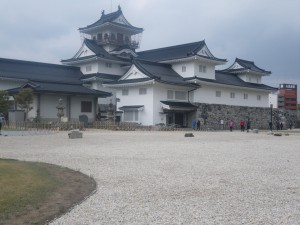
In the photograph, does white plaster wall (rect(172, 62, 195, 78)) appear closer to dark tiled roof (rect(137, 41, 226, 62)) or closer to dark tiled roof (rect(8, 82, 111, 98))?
dark tiled roof (rect(137, 41, 226, 62))

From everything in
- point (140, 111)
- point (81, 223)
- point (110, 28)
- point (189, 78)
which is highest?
point (110, 28)

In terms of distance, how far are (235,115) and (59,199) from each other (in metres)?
47.3

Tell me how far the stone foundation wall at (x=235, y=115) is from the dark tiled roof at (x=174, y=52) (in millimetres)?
6841

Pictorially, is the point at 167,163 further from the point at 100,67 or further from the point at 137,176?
the point at 100,67

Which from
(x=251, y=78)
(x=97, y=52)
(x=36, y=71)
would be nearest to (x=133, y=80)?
(x=97, y=52)

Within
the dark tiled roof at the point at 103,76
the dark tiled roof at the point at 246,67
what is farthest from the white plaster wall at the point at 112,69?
the dark tiled roof at the point at 246,67

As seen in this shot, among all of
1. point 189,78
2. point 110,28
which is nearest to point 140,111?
point 189,78

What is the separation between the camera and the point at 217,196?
8148 millimetres

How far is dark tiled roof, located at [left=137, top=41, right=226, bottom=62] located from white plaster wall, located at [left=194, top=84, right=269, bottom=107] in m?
4.21

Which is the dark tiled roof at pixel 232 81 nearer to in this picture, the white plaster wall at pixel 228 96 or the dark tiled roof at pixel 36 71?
the white plaster wall at pixel 228 96

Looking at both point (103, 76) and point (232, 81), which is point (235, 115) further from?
point (103, 76)

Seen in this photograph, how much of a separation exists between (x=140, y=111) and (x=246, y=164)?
32.2m

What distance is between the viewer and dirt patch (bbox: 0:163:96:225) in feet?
20.7

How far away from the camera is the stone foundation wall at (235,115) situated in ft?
156
